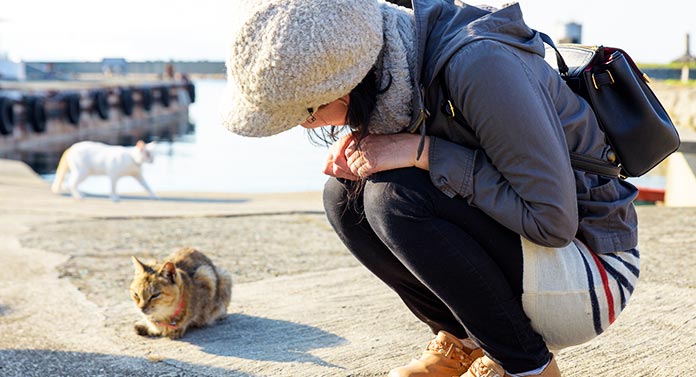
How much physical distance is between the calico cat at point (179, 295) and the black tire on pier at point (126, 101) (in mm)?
24172

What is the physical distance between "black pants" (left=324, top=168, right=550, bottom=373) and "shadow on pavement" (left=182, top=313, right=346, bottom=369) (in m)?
0.66

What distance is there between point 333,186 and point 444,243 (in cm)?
42

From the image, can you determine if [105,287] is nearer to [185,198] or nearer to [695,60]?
[185,198]

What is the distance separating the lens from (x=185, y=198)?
9.41 meters

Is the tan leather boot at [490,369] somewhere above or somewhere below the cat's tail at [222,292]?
above

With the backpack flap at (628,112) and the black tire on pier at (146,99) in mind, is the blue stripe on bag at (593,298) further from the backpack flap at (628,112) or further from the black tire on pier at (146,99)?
the black tire on pier at (146,99)

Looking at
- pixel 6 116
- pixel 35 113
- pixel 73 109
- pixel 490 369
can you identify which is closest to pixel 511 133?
pixel 490 369

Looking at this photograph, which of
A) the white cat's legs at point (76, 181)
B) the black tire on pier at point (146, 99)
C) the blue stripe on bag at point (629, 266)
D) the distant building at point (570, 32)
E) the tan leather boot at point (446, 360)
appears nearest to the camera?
the blue stripe on bag at point (629, 266)

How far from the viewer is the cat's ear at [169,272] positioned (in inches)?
120

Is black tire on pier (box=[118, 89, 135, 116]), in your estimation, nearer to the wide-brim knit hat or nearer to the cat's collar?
the cat's collar

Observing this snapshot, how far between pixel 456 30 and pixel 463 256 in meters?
0.51

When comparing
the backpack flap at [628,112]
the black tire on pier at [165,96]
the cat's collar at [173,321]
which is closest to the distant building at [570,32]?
the cat's collar at [173,321]

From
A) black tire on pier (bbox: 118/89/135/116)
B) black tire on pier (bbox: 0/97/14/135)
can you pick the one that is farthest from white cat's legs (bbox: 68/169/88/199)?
black tire on pier (bbox: 118/89/135/116)

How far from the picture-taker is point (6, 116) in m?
17.3
